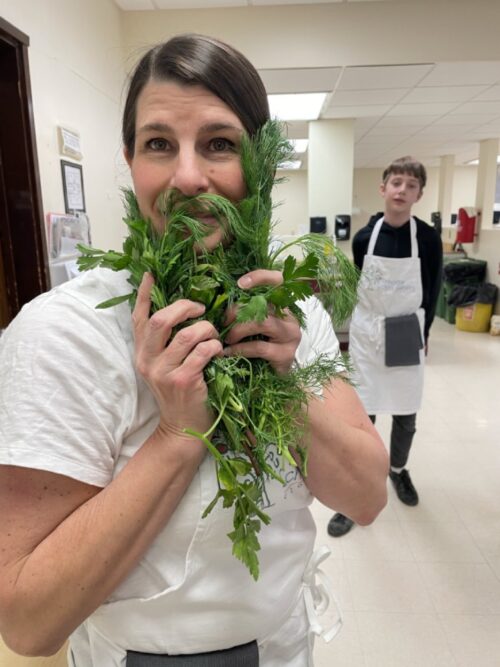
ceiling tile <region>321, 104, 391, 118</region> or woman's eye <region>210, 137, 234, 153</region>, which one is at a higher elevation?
ceiling tile <region>321, 104, 391, 118</region>

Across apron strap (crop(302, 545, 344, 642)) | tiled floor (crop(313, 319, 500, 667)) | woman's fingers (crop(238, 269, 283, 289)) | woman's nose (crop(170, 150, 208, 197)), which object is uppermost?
woman's nose (crop(170, 150, 208, 197))

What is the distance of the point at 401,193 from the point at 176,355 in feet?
7.11

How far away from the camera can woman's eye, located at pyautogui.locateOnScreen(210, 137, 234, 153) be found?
69 cm

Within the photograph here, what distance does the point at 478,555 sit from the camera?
87.0 inches

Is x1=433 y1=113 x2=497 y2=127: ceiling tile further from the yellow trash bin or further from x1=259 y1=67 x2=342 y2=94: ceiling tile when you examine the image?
x1=259 y1=67 x2=342 y2=94: ceiling tile

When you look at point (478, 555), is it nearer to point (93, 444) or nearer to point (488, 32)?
point (93, 444)

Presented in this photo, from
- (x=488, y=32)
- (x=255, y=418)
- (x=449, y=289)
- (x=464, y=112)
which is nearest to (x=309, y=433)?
(x=255, y=418)

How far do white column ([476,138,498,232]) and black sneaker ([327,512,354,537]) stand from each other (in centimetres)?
612

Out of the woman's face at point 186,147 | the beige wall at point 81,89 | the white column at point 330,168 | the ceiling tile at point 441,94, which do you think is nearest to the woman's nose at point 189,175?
the woman's face at point 186,147

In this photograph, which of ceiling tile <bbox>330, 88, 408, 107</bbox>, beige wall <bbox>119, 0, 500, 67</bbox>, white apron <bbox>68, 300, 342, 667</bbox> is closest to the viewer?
white apron <bbox>68, 300, 342, 667</bbox>

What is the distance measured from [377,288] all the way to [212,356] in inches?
81.8

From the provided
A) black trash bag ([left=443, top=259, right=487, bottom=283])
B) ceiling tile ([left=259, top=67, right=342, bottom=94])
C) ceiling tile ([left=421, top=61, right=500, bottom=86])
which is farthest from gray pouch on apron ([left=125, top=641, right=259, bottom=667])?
black trash bag ([left=443, top=259, right=487, bottom=283])

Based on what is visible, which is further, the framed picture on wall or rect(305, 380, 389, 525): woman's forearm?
the framed picture on wall

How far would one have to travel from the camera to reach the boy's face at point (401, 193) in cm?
237
